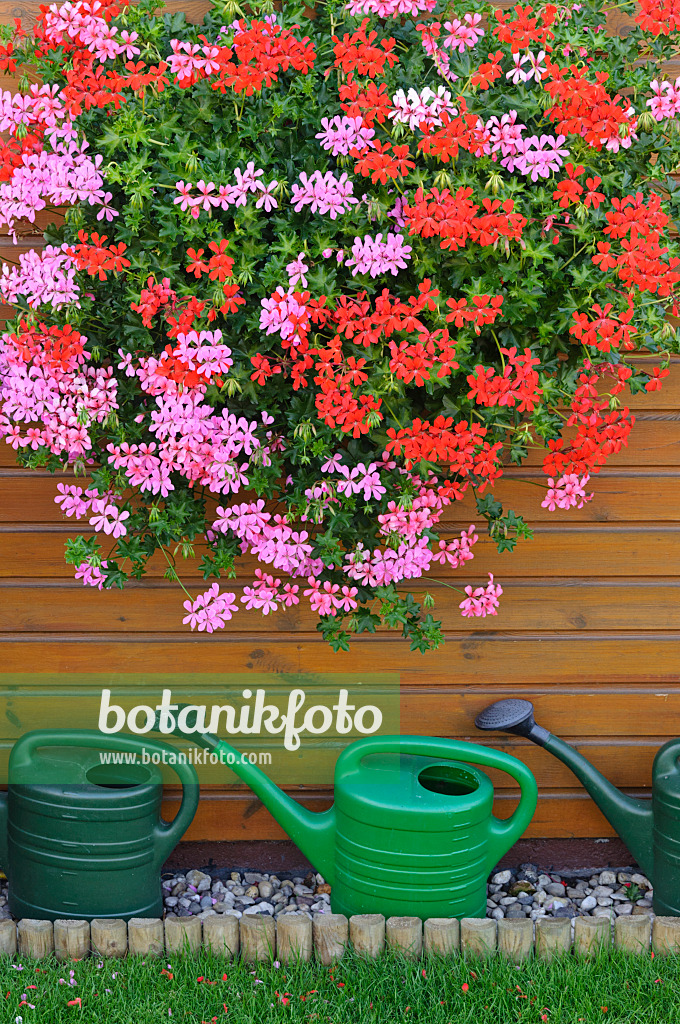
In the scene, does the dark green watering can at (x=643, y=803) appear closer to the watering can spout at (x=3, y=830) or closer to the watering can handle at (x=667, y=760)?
the watering can handle at (x=667, y=760)

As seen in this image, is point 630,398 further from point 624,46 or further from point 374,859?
point 374,859

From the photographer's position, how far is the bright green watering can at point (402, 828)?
206 centimetres

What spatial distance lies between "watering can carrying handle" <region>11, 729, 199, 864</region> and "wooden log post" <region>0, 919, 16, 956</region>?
1.18 ft

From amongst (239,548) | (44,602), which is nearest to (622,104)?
(239,548)

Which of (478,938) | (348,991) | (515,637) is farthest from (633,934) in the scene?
(515,637)

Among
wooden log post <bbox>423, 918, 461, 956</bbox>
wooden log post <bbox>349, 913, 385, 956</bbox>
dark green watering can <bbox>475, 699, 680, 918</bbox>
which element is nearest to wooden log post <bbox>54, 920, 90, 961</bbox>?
wooden log post <bbox>349, 913, 385, 956</bbox>

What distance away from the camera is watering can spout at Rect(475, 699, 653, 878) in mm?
2299

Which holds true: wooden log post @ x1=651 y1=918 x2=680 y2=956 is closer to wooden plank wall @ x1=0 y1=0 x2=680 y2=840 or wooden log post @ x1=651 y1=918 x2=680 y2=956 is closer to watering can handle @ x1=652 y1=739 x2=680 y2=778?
watering can handle @ x1=652 y1=739 x2=680 y2=778

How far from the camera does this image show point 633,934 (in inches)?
80.4

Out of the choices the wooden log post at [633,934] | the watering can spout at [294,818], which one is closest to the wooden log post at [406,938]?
the watering can spout at [294,818]

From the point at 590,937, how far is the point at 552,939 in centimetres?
9

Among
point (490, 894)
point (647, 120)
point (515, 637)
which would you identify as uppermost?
point (647, 120)

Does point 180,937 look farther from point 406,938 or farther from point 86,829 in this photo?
point 406,938

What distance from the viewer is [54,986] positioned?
1949 millimetres
